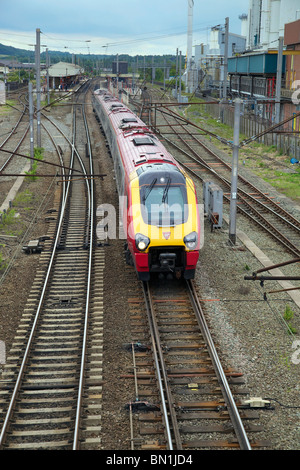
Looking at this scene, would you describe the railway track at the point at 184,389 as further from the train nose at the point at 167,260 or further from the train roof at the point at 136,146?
the train roof at the point at 136,146

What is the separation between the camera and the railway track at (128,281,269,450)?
825 cm

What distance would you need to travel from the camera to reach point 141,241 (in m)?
13.1

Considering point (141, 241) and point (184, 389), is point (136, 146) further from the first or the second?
point (184, 389)

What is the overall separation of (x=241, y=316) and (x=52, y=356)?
436cm

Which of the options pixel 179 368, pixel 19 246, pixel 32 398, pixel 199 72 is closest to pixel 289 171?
pixel 19 246

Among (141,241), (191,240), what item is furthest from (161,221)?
(191,240)

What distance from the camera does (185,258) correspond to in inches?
524

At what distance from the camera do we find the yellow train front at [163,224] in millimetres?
13188

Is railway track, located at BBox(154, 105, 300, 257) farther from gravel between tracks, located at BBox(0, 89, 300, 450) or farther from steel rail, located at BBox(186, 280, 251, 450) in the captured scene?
steel rail, located at BBox(186, 280, 251, 450)

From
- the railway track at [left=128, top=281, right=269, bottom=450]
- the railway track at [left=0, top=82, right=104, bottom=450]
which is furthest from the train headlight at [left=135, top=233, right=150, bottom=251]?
the railway track at [left=0, top=82, right=104, bottom=450]

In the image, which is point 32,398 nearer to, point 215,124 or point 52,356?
point 52,356

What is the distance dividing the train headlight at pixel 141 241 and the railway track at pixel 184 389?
1.32 m

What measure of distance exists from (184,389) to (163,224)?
191 inches

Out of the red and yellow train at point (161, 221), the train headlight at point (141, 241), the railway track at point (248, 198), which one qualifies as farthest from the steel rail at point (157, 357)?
the railway track at point (248, 198)
